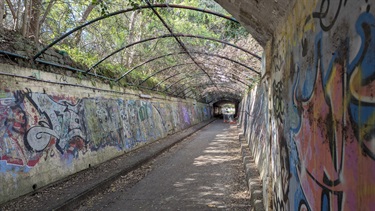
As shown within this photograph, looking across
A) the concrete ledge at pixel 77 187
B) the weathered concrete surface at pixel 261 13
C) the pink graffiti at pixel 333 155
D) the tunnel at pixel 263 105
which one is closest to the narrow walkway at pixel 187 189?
the tunnel at pixel 263 105

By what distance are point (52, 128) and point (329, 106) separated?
278 inches

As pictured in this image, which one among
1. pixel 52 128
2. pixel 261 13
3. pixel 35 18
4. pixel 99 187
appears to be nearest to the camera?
pixel 261 13

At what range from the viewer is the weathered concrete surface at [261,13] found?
3.35 m

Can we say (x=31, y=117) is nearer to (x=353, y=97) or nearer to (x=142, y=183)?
(x=142, y=183)

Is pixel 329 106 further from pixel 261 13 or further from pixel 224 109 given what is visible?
pixel 224 109

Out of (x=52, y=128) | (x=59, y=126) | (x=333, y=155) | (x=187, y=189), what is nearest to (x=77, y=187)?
(x=52, y=128)

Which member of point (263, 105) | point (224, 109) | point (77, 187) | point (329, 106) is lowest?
point (77, 187)

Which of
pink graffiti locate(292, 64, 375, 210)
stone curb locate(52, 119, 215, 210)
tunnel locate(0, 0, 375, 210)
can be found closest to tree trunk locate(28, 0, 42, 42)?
tunnel locate(0, 0, 375, 210)

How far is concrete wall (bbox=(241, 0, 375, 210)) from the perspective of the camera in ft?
4.63

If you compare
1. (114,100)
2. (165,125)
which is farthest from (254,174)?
(165,125)

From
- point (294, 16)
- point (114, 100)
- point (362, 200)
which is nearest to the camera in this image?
point (362, 200)

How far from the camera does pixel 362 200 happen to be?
4.63ft

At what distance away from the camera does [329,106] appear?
1.89 m

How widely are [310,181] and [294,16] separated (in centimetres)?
159
